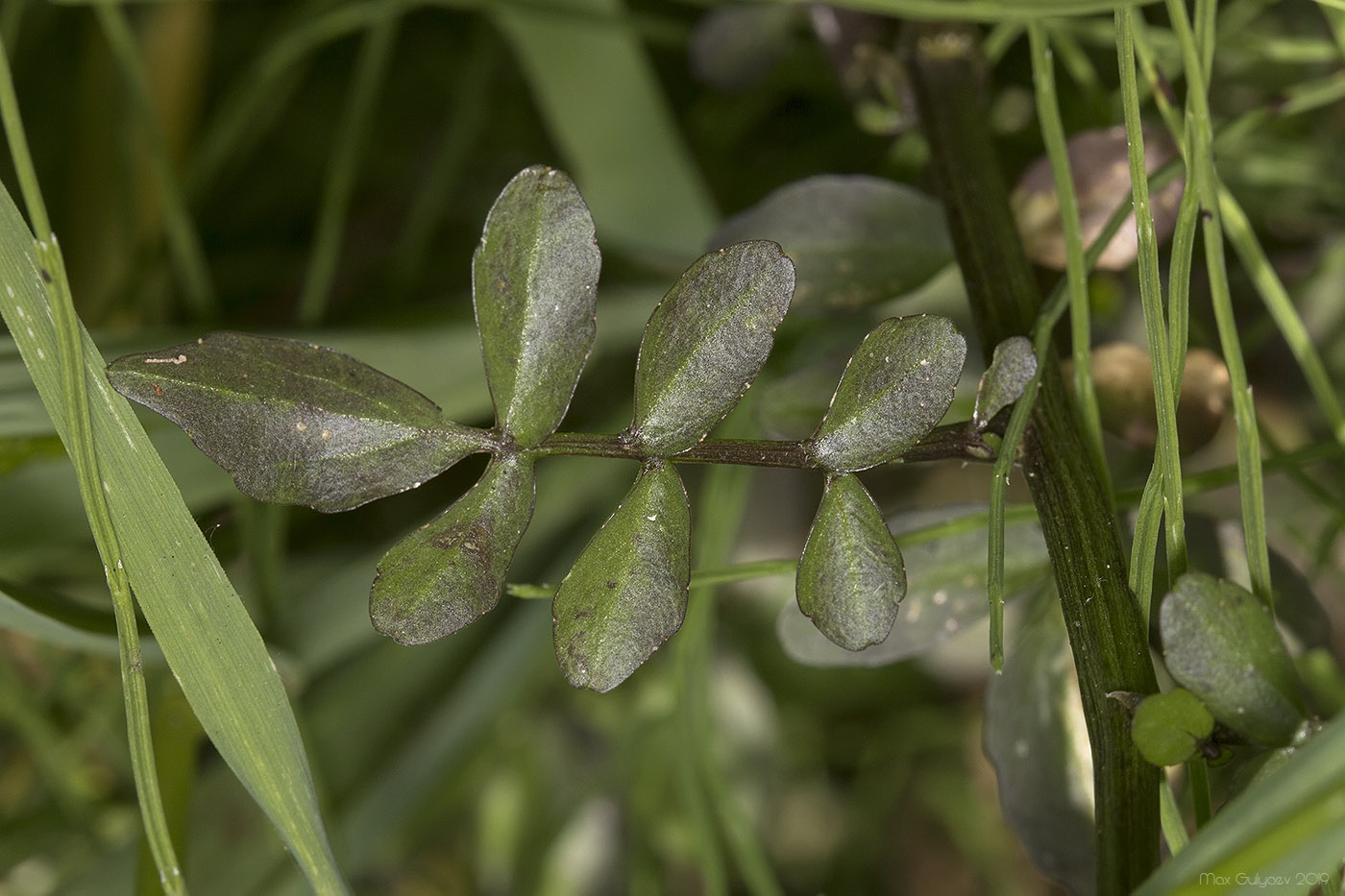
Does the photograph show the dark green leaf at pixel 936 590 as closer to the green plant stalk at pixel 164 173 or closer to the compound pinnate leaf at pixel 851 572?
the compound pinnate leaf at pixel 851 572

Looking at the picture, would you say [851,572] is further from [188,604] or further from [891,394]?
[188,604]

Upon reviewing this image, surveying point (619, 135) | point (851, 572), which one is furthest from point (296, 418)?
point (619, 135)

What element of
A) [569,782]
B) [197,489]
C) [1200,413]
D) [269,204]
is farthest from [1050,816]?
[269,204]

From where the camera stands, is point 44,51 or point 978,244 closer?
point 978,244

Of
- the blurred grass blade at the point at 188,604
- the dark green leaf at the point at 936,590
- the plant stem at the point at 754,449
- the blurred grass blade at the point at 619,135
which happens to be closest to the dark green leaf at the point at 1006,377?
the plant stem at the point at 754,449

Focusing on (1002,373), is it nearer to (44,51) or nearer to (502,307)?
(502,307)

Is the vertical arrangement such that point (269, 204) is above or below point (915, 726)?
above
